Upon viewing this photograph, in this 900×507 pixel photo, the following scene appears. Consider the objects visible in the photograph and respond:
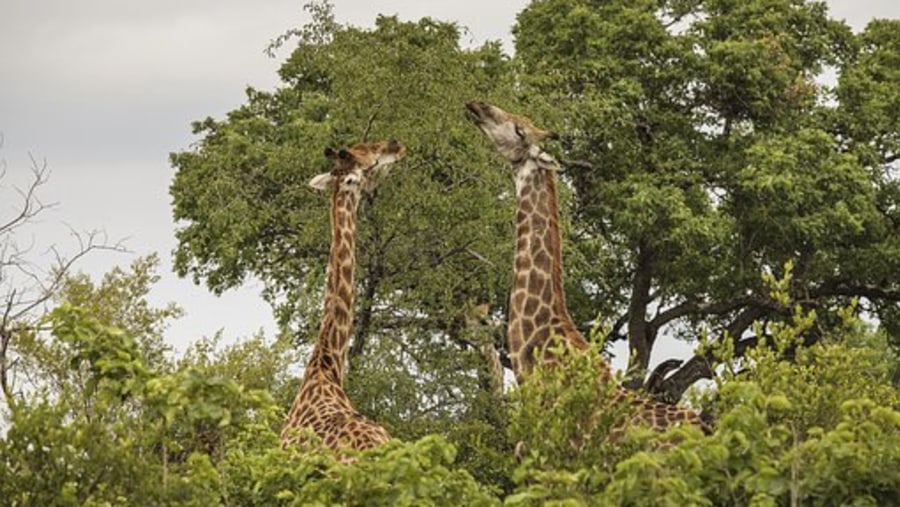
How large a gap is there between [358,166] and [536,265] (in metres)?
2.19

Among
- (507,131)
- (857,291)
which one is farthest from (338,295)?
(857,291)

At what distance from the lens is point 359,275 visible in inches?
946

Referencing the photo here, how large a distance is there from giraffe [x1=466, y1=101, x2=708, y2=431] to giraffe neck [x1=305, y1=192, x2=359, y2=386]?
5.84 ft

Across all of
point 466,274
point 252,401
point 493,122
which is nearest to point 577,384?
point 252,401

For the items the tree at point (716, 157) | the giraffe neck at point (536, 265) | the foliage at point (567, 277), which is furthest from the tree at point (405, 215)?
the giraffe neck at point (536, 265)

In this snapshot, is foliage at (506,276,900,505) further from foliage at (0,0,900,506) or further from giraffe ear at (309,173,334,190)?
giraffe ear at (309,173,334,190)

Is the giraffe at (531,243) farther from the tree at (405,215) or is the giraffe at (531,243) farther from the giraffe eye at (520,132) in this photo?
the tree at (405,215)

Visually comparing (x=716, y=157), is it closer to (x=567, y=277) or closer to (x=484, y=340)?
(x=567, y=277)

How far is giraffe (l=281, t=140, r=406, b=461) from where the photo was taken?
14.8 meters

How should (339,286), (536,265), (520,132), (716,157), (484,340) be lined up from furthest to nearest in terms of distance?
(716,157) < (484,340) < (339,286) < (536,265) < (520,132)

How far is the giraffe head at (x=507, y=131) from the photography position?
572 inches

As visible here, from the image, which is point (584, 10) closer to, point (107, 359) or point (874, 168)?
point (874, 168)

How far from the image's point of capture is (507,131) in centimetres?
1458

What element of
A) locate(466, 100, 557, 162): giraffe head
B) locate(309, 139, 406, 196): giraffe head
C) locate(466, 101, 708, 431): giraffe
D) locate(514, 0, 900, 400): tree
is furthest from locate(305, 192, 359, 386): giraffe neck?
locate(514, 0, 900, 400): tree
